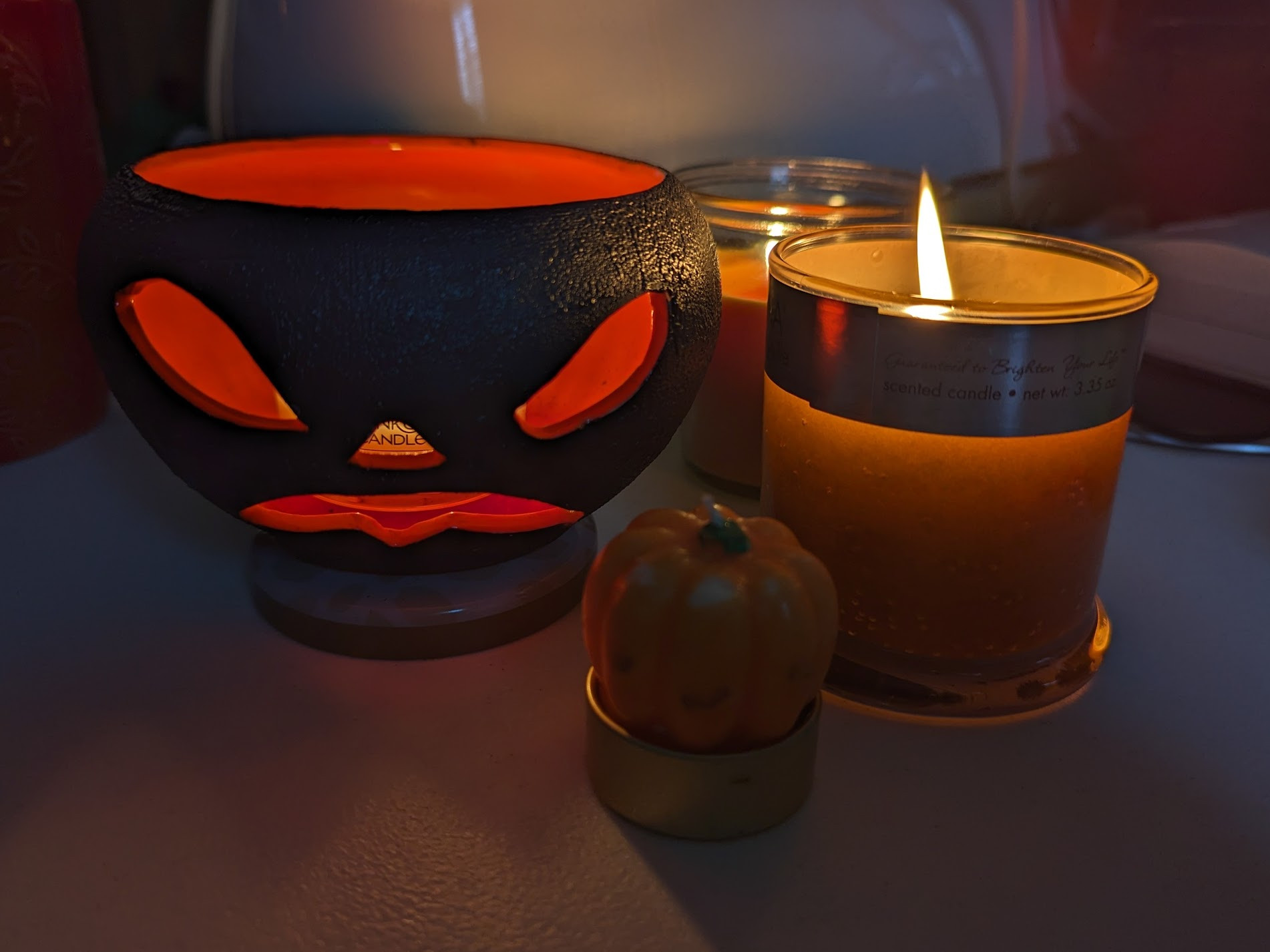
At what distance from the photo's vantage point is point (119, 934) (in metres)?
0.36

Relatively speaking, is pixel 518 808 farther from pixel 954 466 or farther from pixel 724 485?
pixel 724 485

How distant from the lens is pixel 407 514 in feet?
1.71

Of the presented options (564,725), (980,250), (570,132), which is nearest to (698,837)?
(564,725)

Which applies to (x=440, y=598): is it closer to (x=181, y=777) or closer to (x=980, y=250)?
(x=181, y=777)

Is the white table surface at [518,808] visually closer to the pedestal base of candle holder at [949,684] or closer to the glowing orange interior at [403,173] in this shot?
the pedestal base of candle holder at [949,684]

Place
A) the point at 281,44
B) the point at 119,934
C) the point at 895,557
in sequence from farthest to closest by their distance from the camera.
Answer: the point at 281,44 < the point at 895,557 < the point at 119,934

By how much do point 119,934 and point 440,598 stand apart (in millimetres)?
206

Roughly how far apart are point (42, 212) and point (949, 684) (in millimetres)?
647

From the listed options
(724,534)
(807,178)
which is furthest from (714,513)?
(807,178)

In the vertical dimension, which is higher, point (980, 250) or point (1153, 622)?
point (980, 250)

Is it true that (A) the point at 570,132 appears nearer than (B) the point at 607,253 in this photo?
No

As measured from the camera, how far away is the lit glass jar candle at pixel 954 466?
43cm

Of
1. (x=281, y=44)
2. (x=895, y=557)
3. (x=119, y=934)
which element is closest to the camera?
(x=119, y=934)

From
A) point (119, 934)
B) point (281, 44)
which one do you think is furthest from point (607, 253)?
point (281, 44)
